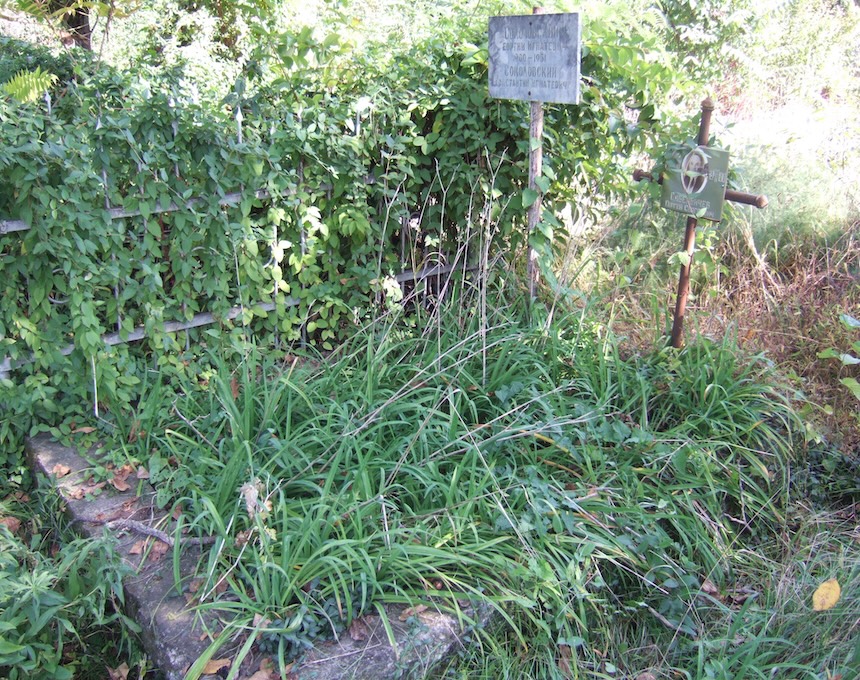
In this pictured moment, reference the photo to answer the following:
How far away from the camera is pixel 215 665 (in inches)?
→ 94.0

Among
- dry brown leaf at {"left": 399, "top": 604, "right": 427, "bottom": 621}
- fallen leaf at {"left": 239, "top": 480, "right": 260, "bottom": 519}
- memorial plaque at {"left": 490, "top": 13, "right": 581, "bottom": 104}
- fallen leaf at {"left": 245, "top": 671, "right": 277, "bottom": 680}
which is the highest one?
memorial plaque at {"left": 490, "top": 13, "right": 581, "bottom": 104}

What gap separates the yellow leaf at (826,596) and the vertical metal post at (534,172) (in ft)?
6.43

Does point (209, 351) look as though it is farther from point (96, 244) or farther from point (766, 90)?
point (766, 90)

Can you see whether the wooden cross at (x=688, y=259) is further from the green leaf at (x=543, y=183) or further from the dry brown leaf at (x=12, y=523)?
the dry brown leaf at (x=12, y=523)

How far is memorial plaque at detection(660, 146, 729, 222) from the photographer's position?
3.62 m

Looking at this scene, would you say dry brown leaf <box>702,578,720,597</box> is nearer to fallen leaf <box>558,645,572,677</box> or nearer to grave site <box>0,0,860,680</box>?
grave site <box>0,0,860,680</box>

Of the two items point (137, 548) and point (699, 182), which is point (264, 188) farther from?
Answer: point (699, 182)

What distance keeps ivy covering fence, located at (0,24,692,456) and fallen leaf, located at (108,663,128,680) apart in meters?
1.19

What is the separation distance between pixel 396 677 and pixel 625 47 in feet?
10.0

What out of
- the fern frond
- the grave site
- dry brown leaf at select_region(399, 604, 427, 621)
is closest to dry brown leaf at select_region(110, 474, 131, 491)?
the grave site

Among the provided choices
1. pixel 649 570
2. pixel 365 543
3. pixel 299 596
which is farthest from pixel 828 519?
pixel 299 596

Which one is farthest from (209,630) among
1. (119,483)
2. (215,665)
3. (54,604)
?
(119,483)

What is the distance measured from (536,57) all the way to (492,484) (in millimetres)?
2095

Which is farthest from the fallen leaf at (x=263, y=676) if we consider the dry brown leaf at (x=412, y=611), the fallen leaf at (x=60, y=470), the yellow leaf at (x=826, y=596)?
the yellow leaf at (x=826, y=596)
